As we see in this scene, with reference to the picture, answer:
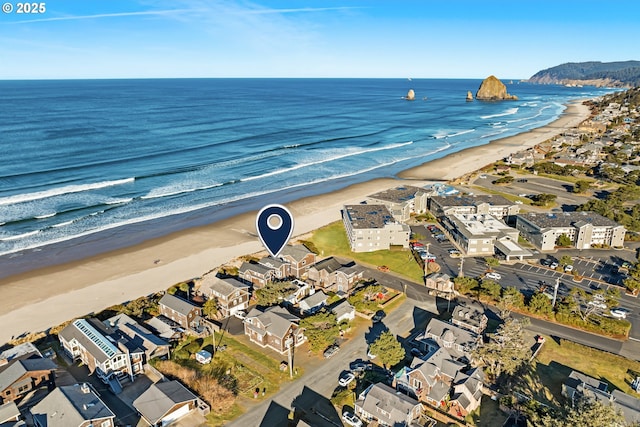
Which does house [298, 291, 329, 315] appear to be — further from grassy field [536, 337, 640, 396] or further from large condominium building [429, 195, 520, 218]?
large condominium building [429, 195, 520, 218]

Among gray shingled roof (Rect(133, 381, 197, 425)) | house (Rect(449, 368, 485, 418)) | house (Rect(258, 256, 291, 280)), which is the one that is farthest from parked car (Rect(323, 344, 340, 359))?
house (Rect(258, 256, 291, 280))

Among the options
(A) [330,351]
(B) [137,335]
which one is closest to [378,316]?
(A) [330,351]

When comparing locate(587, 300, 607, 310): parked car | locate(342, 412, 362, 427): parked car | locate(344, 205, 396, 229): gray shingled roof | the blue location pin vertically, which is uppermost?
the blue location pin

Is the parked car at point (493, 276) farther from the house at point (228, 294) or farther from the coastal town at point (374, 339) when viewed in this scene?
the house at point (228, 294)

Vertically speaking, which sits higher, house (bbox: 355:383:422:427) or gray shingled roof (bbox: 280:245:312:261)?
gray shingled roof (bbox: 280:245:312:261)

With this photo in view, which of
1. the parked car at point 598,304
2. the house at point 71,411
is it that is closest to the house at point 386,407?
the house at point 71,411

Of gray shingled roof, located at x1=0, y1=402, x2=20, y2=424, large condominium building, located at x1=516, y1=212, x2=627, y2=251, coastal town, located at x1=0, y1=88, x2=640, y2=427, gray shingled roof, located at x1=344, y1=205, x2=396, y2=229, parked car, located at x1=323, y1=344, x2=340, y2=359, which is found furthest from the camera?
gray shingled roof, located at x1=344, y1=205, x2=396, y2=229
